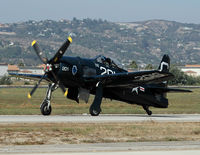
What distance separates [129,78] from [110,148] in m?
13.9

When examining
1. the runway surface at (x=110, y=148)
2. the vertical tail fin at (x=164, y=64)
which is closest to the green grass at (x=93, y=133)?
the runway surface at (x=110, y=148)

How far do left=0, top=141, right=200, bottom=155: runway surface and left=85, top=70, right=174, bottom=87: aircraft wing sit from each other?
11.5 m

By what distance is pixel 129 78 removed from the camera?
2972 cm

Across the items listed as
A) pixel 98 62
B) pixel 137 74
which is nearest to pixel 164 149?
pixel 137 74

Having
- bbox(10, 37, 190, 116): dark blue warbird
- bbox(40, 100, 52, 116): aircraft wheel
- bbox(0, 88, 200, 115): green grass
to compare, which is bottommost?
bbox(0, 88, 200, 115): green grass

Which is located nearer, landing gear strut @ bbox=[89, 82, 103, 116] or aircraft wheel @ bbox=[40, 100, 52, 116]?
landing gear strut @ bbox=[89, 82, 103, 116]

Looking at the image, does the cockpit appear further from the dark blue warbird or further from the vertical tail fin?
the vertical tail fin

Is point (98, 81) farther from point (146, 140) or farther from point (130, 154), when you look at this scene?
point (130, 154)

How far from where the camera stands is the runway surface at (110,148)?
50.6 feet

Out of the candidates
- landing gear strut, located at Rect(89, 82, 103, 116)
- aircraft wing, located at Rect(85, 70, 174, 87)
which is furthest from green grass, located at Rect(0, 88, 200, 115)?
aircraft wing, located at Rect(85, 70, 174, 87)

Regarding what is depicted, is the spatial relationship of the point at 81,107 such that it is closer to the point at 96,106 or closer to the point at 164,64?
the point at 164,64

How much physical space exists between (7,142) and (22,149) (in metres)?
2.15

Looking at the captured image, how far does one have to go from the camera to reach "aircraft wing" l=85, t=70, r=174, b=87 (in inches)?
1121

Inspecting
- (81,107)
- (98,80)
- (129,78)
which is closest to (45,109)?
(98,80)
